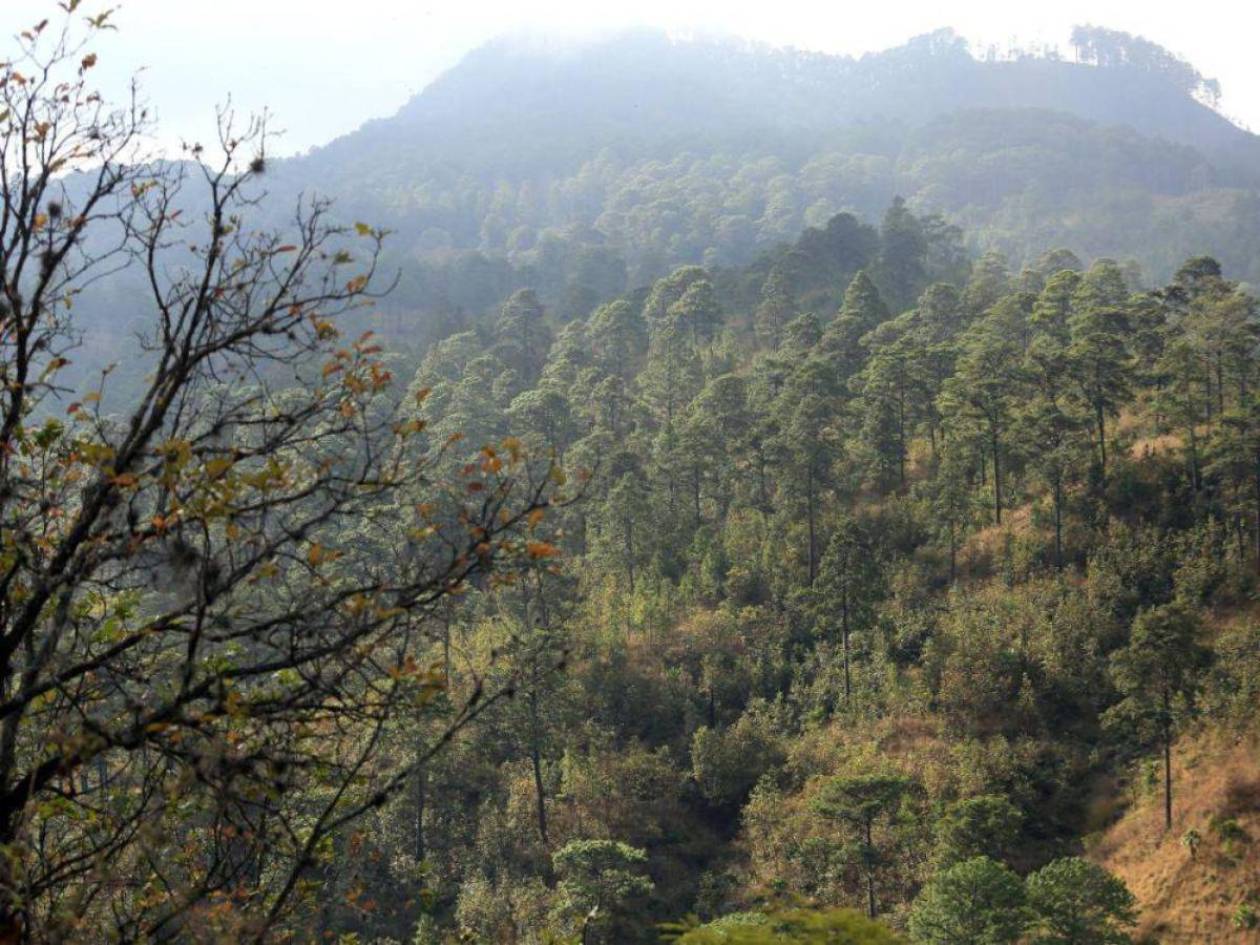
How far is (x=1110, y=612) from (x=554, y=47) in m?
185

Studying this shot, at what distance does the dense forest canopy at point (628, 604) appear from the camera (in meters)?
4.06

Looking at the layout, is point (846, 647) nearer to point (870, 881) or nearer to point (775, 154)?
point (870, 881)

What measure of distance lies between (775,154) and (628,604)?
Result: 11538 cm

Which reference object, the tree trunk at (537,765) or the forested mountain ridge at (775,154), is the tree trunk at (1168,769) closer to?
the tree trunk at (537,765)


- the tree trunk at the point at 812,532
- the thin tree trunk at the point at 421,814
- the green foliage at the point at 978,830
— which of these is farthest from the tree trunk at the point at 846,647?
the thin tree trunk at the point at 421,814

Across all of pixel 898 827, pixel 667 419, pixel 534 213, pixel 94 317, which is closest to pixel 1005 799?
pixel 898 827

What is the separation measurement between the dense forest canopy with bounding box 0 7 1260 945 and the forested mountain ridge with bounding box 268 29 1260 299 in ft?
139

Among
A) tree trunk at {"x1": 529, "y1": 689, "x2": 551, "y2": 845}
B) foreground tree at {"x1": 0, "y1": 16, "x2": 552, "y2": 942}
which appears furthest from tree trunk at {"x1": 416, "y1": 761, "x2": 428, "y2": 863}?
foreground tree at {"x1": 0, "y1": 16, "x2": 552, "y2": 942}

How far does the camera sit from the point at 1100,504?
101 ft

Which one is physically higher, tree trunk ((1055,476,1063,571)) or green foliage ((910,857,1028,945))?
tree trunk ((1055,476,1063,571))

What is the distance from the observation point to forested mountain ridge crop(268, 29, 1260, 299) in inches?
4035

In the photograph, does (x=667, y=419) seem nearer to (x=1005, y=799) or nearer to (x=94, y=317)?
(x=1005, y=799)

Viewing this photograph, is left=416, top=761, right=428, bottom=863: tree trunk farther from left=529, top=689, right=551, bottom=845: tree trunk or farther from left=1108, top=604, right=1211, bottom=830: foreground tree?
left=1108, top=604, right=1211, bottom=830: foreground tree

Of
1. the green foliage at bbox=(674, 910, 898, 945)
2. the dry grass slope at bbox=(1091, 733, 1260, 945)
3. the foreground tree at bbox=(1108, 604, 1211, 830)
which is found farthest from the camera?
the foreground tree at bbox=(1108, 604, 1211, 830)
